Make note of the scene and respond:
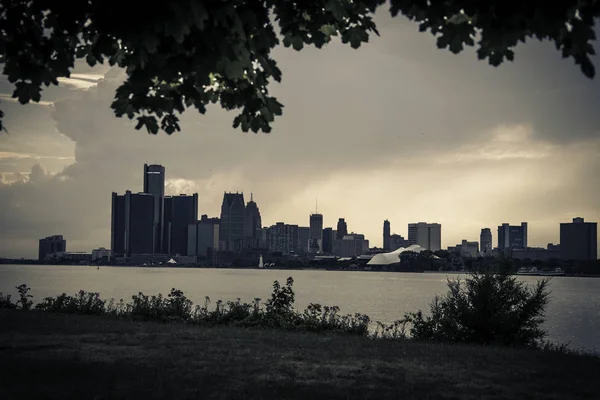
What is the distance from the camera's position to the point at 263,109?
312 inches

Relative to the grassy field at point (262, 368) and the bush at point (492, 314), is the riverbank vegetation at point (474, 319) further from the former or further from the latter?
the grassy field at point (262, 368)

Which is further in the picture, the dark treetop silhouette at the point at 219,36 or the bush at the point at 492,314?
the bush at the point at 492,314

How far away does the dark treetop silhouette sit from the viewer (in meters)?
5.49

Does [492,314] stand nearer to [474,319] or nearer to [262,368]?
[474,319]

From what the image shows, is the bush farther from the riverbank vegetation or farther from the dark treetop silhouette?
the dark treetop silhouette

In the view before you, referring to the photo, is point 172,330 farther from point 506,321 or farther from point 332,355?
point 506,321

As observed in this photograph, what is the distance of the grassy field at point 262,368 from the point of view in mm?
9859

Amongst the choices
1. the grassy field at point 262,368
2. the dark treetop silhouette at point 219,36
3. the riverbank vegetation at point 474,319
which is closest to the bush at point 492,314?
the riverbank vegetation at point 474,319

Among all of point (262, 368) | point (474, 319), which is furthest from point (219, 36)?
point (474, 319)

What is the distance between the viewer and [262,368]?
38.7ft

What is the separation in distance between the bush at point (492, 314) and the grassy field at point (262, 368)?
2.36 meters

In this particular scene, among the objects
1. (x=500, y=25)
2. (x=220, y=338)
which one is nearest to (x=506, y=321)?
(x=220, y=338)

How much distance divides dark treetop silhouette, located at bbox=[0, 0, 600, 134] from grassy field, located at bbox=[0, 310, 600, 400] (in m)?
4.44

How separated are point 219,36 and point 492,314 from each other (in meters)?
15.0
